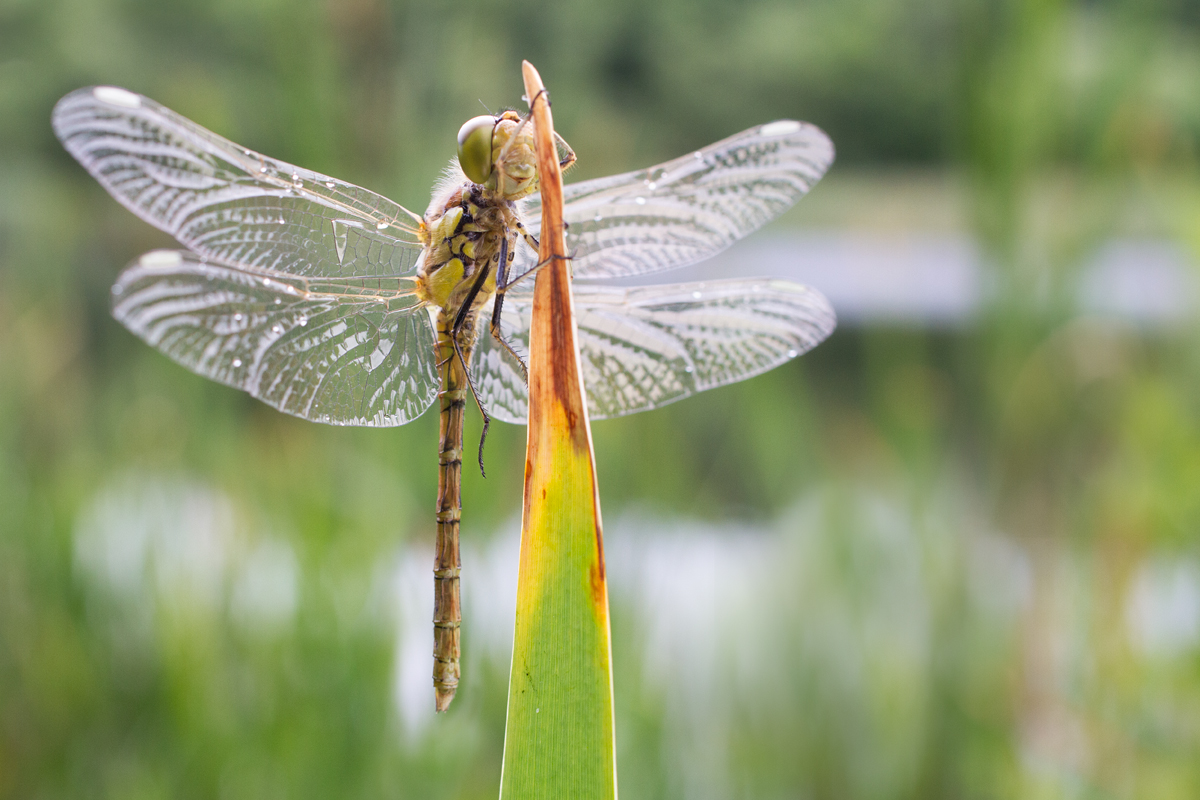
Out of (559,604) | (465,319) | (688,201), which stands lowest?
(559,604)

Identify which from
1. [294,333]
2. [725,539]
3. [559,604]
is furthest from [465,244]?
[725,539]

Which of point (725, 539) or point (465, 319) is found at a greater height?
point (465, 319)

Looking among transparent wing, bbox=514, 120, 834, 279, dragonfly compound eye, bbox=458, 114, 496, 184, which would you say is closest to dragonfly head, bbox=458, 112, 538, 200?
dragonfly compound eye, bbox=458, 114, 496, 184

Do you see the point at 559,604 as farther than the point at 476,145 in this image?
No

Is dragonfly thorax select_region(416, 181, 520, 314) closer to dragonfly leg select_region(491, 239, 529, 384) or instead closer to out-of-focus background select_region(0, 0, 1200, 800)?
dragonfly leg select_region(491, 239, 529, 384)

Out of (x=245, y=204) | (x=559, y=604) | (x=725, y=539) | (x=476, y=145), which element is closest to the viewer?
(x=559, y=604)

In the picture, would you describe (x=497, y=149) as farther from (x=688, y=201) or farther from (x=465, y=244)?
(x=688, y=201)
